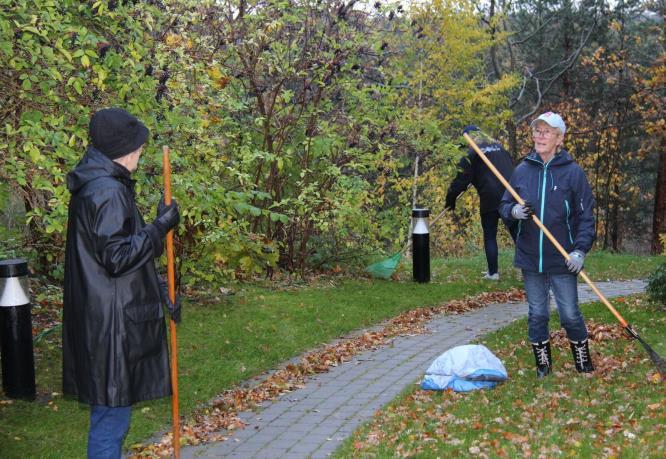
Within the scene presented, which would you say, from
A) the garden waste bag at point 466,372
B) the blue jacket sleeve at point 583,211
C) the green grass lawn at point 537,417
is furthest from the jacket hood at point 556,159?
the green grass lawn at point 537,417

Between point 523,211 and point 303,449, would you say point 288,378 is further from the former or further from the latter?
point 523,211

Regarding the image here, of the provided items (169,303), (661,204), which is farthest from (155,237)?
(661,204)

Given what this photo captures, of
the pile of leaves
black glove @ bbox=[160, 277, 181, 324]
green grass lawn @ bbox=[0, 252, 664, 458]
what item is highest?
black glove @ bbox=[160, 277, 181, 324]

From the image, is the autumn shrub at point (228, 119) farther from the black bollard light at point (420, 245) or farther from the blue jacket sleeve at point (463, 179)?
the black bollard light at point (420, 245)

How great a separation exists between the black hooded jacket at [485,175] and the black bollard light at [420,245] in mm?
437

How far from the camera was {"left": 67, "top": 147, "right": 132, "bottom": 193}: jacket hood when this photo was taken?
168 inches

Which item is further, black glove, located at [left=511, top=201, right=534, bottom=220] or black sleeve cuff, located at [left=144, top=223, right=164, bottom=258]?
black glove, located at [left=511, top=201, right=534, bottom=220]

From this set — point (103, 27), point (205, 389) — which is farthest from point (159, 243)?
point (103, 27)

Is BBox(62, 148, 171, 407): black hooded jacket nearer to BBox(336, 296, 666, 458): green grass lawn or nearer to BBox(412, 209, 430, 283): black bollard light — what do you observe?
BBox(336, 296, 666, 458): green grass lawn

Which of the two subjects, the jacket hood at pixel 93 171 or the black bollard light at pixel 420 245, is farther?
the black bollard light at pixel 420 245

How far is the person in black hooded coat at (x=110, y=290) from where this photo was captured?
4211mm

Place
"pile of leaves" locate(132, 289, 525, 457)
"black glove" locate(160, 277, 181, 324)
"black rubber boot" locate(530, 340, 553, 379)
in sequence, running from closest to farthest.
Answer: "black glove" locate(160, 277, 181, 324), "pile of leaves" locate(132, 289, 525, 457), "black rubber boot" locate(530, 340, 553, 379)

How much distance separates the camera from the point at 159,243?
4363mm

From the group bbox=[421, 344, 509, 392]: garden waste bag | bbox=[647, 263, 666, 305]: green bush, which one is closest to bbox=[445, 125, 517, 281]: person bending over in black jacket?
bbox=[647, 263, 666, 305]: green bush
